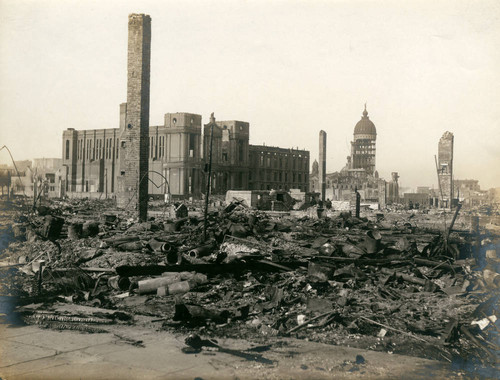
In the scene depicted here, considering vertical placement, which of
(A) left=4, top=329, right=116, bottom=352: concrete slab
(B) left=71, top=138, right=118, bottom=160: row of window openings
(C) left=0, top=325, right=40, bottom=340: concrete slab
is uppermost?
(B) left=71, top=138, right=118, bottom=160: row of window openings

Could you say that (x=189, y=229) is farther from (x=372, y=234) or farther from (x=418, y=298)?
(x=418, y=298)

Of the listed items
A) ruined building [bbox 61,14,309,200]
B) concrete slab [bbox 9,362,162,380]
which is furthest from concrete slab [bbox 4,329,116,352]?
ruined building [bbox 61,14,309,200]

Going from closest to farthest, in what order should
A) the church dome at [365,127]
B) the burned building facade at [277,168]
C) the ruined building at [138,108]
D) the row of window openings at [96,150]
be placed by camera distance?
the ruined building at [138,108] → the row of window openings at [96,150] → the burned building facade at [277,168] → the church dome at [365,127]

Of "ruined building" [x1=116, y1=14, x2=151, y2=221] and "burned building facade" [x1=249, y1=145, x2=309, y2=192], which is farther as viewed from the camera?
"burned building facade" [x1=249, y1=145, x2=309, y2=192]

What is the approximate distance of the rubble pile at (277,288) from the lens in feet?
20.6

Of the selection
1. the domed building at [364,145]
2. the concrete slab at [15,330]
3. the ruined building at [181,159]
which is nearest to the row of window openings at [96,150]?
the ruined building at [181,159]

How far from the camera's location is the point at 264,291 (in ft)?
25.9

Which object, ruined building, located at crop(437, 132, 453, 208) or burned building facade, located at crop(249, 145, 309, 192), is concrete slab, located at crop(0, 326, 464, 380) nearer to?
ruined building, located at crop(437, 132, 453, 208)

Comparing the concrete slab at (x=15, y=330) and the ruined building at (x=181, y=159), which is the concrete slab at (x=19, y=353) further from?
the ruined building at (x=181, y=159)

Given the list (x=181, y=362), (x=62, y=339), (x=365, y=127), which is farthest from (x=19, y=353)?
(x=365, y=127)

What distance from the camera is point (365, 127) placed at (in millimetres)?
103312

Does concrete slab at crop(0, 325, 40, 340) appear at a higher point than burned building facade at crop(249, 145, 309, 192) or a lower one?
lower

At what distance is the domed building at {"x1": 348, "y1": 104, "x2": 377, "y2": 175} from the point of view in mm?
102812

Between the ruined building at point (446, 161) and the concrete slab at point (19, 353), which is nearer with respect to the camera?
the concrete slab at point (19, 353)
